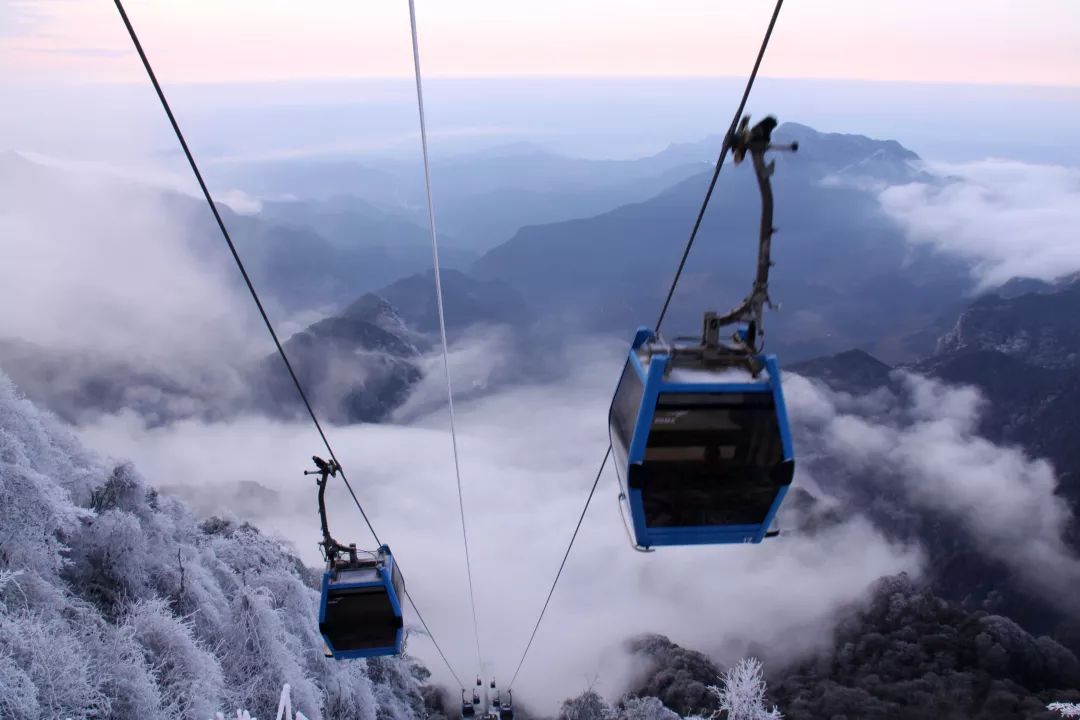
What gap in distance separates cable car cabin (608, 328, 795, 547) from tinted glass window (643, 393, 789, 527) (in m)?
0.01

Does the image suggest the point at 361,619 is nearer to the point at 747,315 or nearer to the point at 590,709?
the point at 747,315

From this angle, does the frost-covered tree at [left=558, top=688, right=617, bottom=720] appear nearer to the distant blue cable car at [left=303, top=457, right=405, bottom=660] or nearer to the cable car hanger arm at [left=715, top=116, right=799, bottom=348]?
the distant blue cable car at [left=303, top=457, right=405, bottom=660]

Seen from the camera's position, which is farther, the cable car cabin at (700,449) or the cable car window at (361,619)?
the cable car window at (361,619)

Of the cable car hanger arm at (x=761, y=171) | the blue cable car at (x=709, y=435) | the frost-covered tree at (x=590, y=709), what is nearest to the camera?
the cable car hanger arm at (x=761, y=171)

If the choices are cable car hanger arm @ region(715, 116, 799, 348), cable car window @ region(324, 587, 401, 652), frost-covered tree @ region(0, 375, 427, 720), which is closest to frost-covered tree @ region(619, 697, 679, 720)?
frost-covered tree @ region(0, 375, 427, 720)

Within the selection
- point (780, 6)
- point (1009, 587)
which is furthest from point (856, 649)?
point (780, 6)

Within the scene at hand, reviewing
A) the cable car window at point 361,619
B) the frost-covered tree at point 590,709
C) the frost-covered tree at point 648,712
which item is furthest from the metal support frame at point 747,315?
the frost-covered tree at point 590,709

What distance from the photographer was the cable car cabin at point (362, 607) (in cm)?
1130

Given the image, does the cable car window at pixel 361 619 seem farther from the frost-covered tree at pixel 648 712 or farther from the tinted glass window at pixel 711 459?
the frost-covered tree at pixel 648 712

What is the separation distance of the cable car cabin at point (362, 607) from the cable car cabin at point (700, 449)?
20.1ft

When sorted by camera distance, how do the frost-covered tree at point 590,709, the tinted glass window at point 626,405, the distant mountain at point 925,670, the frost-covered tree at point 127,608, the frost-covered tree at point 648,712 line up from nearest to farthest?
the tinted glass window at point 626,405 → the frost-covered tree at point 127,608 → the frost-covered tree at point 648,712 → the frost-covered tree at point 590,709 → the distant mountain at point 925,670

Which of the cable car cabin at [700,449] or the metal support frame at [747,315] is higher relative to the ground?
the metal support frame at [747,315]

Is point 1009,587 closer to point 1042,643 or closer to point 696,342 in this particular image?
point 1042,643

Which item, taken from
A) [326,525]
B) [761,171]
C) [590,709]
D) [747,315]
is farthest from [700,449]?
[590,709]
